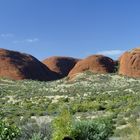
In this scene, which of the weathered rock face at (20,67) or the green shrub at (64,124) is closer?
the green shrub at (64,124)

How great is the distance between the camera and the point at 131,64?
82.8 m

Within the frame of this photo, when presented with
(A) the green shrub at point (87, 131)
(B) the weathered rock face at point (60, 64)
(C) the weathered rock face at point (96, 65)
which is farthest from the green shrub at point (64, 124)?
(B) the weathered rock face at point (60, 64)

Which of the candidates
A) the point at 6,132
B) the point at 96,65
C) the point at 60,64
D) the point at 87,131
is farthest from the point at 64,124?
the point at 60,64

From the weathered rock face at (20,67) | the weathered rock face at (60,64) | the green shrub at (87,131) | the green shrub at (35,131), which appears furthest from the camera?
the weathered rock face at (60,64)

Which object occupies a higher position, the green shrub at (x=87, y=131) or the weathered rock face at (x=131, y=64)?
the weathered rock face at (x=131, y=64)

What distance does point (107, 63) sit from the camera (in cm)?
9538

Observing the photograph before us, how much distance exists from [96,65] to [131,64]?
1107cm

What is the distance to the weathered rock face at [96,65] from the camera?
91938 millimetres

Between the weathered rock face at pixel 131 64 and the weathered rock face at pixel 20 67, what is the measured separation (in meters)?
21.2

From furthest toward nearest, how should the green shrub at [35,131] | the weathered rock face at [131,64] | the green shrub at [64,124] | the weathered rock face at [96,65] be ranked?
the weathered rock face at [96,65]
the weathered rock face at [131,64]
the green shrub at [35,131]
the green shrub at [64,124]

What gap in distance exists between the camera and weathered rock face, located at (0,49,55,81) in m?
97.8

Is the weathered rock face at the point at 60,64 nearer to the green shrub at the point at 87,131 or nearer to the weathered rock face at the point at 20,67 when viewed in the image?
the weathered rock face at the point at 20,67

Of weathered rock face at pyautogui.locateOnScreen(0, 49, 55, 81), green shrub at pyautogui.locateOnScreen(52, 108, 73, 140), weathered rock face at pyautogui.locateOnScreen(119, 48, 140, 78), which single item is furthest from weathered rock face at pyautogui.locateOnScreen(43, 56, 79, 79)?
green shrub at pyautogui.locateOnScreen(52, 108, 73, 140)

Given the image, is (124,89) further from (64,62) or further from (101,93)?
(64,62)
